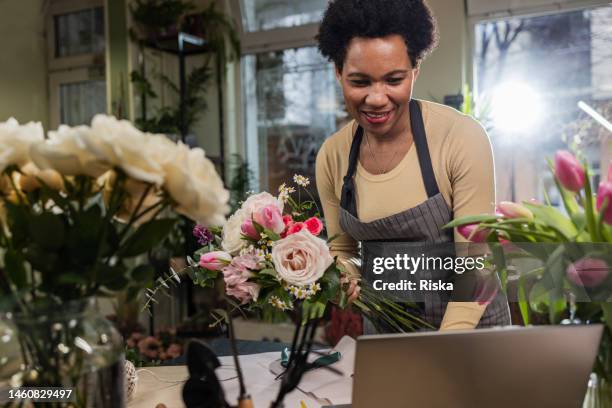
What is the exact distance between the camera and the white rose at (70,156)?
2.03 feet

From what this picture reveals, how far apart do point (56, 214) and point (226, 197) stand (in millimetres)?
181

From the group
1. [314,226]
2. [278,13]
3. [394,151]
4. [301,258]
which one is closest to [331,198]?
[394,151]

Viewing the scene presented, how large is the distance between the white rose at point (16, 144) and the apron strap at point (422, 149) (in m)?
1.06

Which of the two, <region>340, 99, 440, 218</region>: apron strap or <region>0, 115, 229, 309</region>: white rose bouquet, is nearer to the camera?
<region>0, 115, 229, 309</region>: white rose bouquet

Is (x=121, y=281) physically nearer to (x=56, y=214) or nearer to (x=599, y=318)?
(x=56, y=214)

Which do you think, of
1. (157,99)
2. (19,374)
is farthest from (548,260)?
(157,99)

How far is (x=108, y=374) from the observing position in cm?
67

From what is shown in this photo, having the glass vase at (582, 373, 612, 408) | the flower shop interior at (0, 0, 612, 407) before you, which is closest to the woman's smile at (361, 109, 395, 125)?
the flower shop interior at (0, 0, 612, 407)

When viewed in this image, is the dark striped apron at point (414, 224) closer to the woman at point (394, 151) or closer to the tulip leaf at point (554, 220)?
the woman at point (394, 151)

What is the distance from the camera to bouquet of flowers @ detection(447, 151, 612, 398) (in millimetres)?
772

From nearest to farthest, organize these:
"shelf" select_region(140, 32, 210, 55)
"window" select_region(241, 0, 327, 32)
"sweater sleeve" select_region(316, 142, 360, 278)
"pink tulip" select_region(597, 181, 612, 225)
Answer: "pink tulip" select_region(597, 181, 612, 225)
"sweater sleeve" select_region(316, 142, 360, 278)
"shelf" select_region(140, 32, 210, 55)
"window" select_region(241, 0, 327, 32)

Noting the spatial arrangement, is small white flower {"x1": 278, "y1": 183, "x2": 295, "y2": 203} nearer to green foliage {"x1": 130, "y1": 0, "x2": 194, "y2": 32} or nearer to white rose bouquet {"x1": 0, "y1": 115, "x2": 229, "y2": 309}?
white rose bouquet {"x1": 0, "y1": 115, "x2": 229, "y2": 309}

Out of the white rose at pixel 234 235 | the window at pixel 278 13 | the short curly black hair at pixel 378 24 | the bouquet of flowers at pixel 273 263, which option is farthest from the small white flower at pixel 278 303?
the window at pixel 278 13

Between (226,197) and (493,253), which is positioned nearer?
(226,197)
